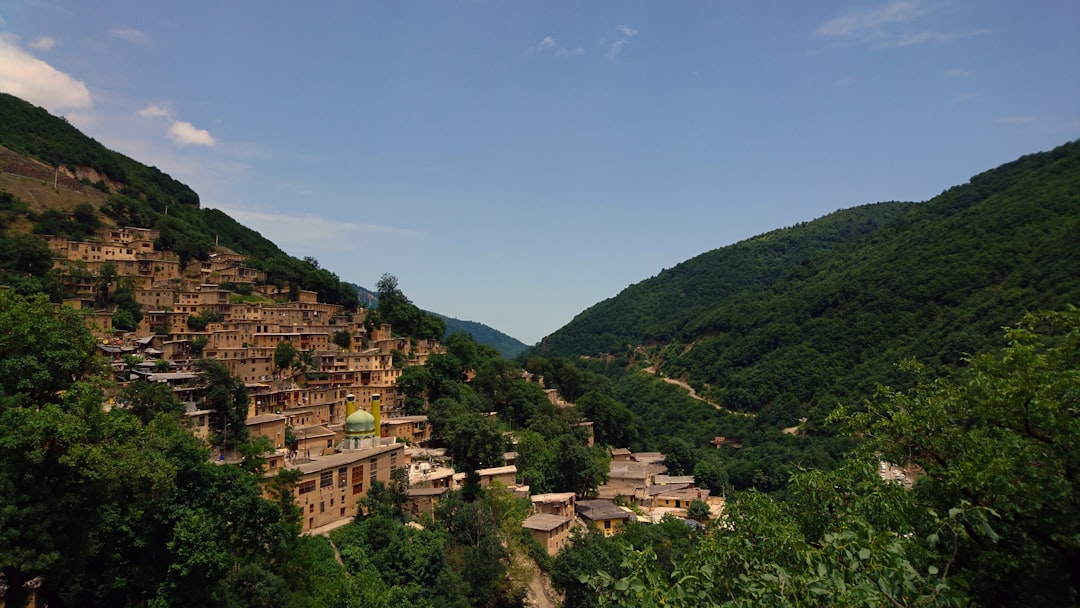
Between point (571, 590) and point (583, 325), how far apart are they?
12427cm

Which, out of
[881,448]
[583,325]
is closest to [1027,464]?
[881,448]

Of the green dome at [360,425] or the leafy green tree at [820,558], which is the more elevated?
the leafy green tree at [820,558]

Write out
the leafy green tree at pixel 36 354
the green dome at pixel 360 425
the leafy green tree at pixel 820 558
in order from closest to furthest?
the leafy green tree at pixel 820 558 < the leafy green tree at pixel 36 354 < the green dome at pixel 360 425

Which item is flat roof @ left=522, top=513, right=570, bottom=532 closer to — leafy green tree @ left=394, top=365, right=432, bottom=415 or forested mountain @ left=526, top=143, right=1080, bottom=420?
leafy green tree @ left=394, top=365, right=432, bottom=415

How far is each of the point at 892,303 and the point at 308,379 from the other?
68089mm

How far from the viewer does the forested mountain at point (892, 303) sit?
Result: 2522 inches

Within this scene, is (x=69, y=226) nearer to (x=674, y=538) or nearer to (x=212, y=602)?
(x=212, y=602)

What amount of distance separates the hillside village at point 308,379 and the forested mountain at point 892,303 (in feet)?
96.7

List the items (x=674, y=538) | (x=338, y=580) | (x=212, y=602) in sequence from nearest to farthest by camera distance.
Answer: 1. (x=212, y=602)
2. (x=338, y=580)
3. (x=674, y=538)

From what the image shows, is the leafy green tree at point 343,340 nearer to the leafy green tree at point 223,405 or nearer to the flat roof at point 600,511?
the leafy green tree at point 223,405

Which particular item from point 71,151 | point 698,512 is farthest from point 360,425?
point 71,151

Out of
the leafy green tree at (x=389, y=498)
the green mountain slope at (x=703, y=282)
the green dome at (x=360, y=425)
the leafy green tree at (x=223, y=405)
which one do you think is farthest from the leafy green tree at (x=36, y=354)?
the green mountain slope at (x=703, y=282)

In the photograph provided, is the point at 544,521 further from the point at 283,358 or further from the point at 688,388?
the point at 688,388

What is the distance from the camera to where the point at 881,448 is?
439 inches
